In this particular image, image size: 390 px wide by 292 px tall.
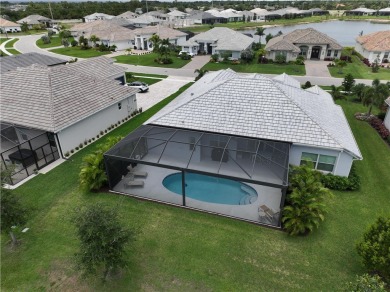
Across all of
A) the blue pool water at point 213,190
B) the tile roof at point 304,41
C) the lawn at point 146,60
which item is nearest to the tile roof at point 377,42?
the tile roof at point 304,41

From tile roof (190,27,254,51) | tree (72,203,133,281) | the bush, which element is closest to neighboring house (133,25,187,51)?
tile roof (190,27,254,51)

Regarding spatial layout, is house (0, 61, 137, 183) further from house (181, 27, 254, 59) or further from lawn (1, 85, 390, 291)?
house (181, 27, 254, 59)

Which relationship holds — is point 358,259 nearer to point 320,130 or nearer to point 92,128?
point 320,130

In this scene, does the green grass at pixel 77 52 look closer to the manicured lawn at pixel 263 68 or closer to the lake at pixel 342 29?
the manicured lawn at pixel 263 68

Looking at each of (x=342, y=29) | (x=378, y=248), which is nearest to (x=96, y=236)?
(x=378, y=248)

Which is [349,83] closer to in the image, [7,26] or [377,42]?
[377,42]
